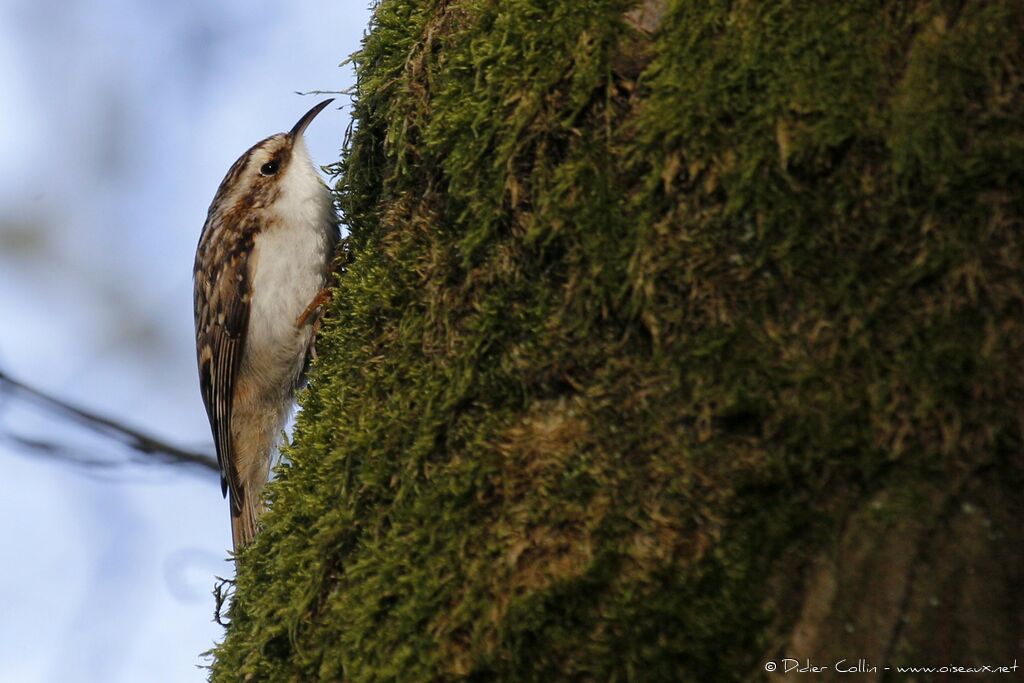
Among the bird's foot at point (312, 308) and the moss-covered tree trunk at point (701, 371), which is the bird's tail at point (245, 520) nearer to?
the bird's foot at point (312, 308)

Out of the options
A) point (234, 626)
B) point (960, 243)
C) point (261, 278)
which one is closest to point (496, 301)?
point (960, 243)

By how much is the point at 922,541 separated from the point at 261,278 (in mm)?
2749

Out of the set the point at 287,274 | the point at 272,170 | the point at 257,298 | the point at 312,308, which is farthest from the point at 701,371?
the point at 272,170

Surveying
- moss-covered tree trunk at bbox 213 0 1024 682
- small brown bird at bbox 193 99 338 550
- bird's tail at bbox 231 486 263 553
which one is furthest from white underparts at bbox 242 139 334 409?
moss-covered tree trunk at bbox 213 0 1024 682

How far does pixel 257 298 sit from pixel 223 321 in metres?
0.28

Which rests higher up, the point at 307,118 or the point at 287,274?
the point at 307,118

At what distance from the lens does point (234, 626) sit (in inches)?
92.0

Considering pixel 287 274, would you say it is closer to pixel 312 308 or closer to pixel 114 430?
pixel 312 308

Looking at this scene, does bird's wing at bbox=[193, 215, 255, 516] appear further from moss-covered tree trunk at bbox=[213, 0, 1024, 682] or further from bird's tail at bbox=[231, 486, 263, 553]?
moss-covered tree trunk at bbox=[213, 0, 1024, 682]

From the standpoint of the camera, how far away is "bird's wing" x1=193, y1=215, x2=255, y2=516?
3.81m

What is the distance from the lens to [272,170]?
3.86 metres

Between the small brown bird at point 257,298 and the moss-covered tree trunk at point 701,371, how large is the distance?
1.54 m

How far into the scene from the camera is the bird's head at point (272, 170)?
12.3ft

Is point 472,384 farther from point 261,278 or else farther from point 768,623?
point 261,278
